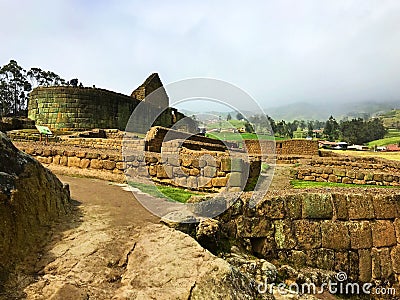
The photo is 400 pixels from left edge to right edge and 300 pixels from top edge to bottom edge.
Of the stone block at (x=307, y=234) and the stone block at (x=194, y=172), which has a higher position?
the stone block at (x=194, y=172)

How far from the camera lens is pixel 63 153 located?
8992 millimetres

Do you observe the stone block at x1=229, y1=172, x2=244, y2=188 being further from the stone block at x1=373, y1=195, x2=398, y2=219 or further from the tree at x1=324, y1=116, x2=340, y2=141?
the tree at x1=324, y1=116, x2=340, y2=141

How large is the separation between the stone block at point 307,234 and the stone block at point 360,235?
530 millimetres

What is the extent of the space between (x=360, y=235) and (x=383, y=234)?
42 cm

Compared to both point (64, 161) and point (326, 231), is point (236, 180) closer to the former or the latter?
point (326, 231)

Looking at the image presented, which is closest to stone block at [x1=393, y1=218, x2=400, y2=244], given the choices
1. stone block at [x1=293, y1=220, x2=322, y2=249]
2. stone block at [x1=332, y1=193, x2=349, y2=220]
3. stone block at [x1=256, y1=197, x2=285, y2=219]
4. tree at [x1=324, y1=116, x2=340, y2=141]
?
stone block at [x1=332, y1=193, x2=349, y2=220]

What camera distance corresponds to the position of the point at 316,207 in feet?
15.9

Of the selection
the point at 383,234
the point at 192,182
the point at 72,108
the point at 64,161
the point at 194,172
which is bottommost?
the point at 383,234

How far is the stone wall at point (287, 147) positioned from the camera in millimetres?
22516

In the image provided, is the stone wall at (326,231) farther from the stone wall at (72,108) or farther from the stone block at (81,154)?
the stone wall at (72,108)

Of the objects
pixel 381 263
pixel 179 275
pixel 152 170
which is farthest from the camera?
pixel 152 170

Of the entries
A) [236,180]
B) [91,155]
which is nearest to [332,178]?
[236,180]

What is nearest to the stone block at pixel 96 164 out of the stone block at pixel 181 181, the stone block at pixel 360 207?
the stone block at pixel 181 181

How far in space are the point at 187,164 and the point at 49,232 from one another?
4622 millimetres
